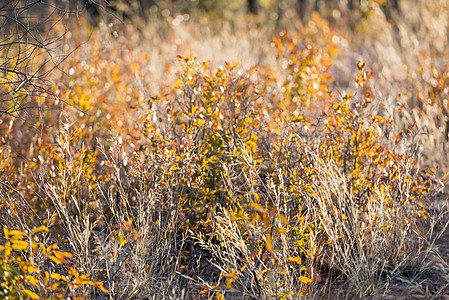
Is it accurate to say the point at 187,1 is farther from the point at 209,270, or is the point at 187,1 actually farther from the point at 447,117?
the point at 209,270

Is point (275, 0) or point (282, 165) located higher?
point (275, 0)

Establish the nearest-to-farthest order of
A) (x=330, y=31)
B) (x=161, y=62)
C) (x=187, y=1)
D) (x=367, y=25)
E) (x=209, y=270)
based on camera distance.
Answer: (x=209, y=270), (x=161, y=62), (x=330, y=31), (x=367, y=25), (x=187, y=1)

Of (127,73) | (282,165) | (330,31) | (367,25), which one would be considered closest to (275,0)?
(367,25)

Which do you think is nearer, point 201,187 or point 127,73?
point 201,187

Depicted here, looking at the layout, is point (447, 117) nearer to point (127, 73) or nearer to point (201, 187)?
point (201, 187)

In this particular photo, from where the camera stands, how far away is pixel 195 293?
2945 millimetres

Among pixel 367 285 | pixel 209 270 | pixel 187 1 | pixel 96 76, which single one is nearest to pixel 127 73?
pixel 96 76

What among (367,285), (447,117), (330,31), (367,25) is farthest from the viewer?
(367,25)

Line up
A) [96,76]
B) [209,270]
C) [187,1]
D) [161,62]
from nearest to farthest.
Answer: [209,270], [96,76], [161,62], [187,1]

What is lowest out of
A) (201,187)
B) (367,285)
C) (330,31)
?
(367,285)

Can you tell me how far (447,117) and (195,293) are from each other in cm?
355

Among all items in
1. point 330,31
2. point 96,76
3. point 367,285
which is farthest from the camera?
point 330,31

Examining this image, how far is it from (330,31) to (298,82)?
459cm

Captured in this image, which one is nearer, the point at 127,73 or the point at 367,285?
the point at 367,285
